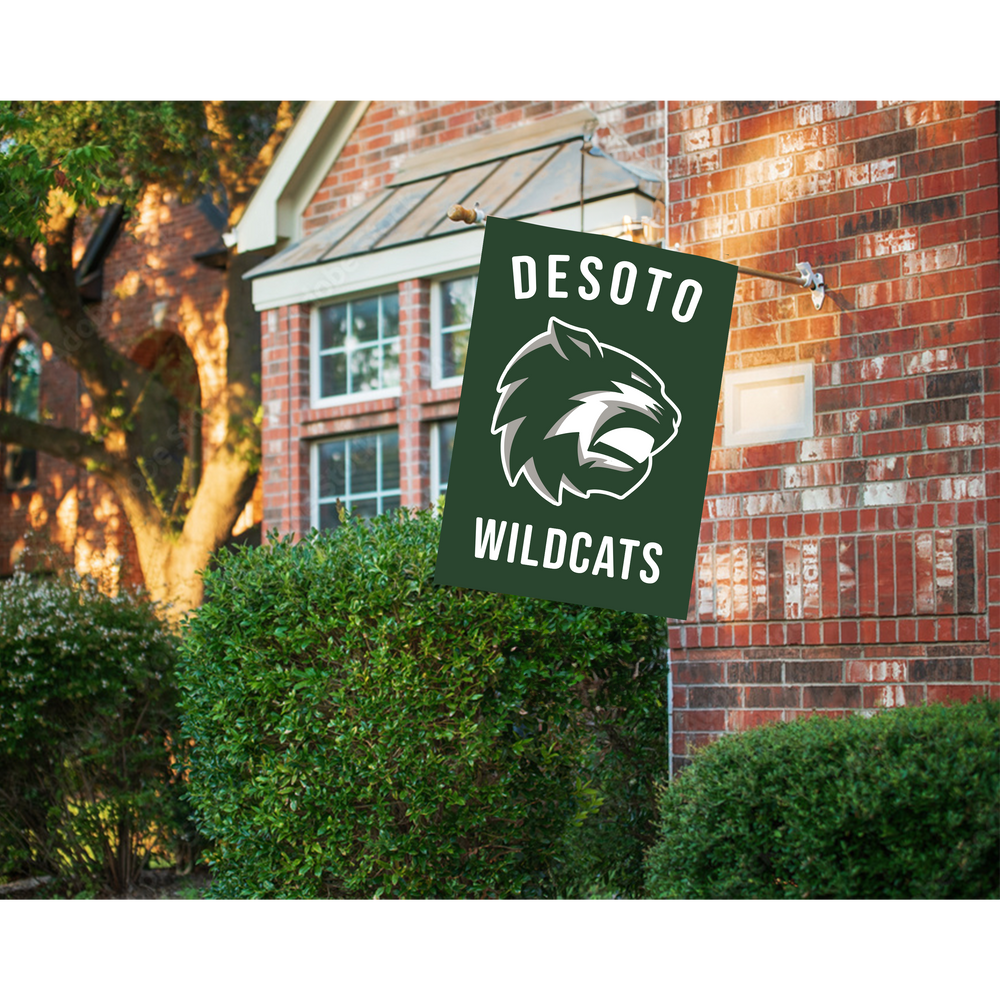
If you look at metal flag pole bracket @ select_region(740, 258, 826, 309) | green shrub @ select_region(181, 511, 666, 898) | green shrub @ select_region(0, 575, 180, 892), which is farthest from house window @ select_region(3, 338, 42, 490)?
metal flag pole bracket @ select_region(740, 258, 826, 309)

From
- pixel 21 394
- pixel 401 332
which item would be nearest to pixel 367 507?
pixel 401 332

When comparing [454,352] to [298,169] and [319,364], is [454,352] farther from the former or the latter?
[298,169]

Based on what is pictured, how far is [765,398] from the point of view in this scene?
6.07 meters

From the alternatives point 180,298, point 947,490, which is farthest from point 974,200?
point 180,298

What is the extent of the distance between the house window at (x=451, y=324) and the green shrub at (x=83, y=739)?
2803mm

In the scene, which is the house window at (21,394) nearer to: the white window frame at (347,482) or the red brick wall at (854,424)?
the white window frame at (347,482)

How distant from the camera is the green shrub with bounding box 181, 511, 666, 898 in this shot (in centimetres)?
574

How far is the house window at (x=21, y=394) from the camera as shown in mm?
16562

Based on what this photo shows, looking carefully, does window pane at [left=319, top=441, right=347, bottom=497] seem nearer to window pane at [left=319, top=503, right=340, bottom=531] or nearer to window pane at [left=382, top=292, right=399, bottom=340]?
window pane at [left=319, top=503, right=340, bottom=531]

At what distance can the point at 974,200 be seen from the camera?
5.51 meters

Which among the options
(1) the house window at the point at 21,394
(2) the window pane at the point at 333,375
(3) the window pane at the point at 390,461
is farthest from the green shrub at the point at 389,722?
(1) the house window at the point at 21,394

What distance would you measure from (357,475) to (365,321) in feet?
3.88

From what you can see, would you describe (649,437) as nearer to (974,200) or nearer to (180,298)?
(974,200)

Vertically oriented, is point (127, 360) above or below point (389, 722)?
above
